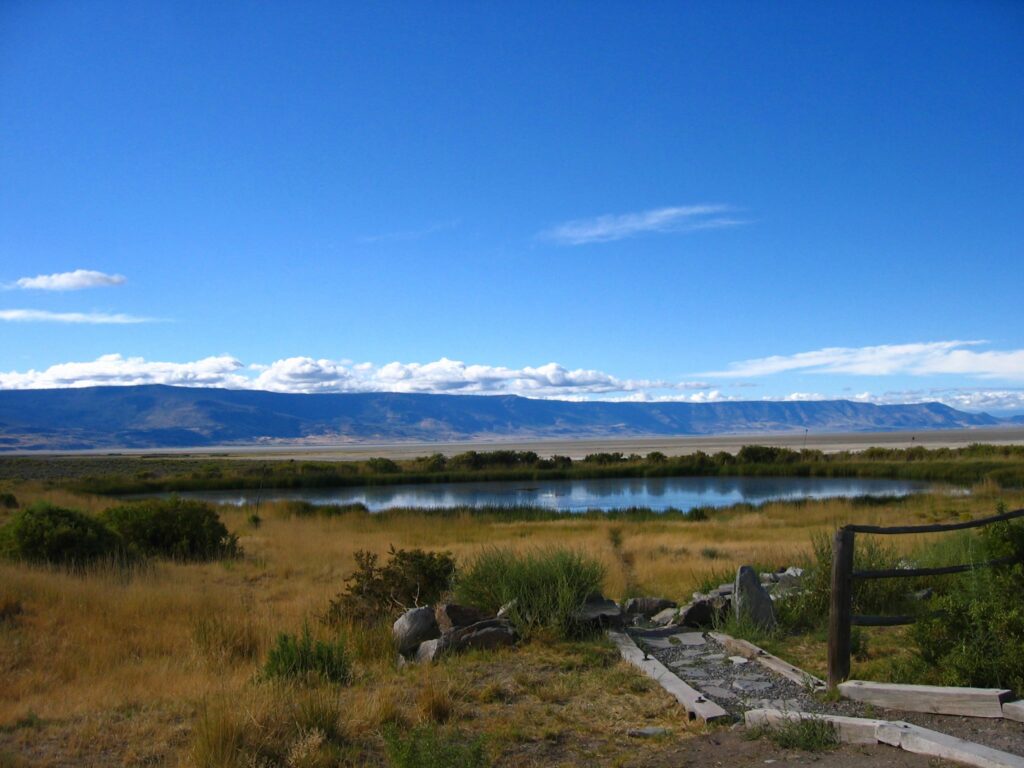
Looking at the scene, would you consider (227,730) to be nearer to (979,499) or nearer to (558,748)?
→ (558,748)

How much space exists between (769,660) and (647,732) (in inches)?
84.3

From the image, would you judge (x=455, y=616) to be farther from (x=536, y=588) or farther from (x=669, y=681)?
(x=669, y=681)

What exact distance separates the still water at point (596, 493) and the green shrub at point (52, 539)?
2147cm

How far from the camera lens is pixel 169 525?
61.3 ft

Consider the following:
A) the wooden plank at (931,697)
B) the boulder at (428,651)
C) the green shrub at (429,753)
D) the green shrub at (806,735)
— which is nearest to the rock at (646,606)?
the boulder at (428,651)

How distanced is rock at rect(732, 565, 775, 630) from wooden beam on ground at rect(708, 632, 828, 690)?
0.38 meters


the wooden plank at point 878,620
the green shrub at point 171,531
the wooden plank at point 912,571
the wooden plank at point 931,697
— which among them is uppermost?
the wooden plank at point 912,571

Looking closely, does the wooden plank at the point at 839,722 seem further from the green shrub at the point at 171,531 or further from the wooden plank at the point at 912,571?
the green shrub at the point at 171,531

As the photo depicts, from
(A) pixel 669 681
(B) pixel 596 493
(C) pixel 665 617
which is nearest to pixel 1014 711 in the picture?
(A) pixel 669 681

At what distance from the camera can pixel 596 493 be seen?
44.8 metres

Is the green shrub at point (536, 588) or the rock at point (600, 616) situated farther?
the rock at point (600, 616)

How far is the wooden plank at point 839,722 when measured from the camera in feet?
17.4

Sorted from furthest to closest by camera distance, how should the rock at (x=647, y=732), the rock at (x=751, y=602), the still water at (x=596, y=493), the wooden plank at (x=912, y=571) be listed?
the still water at (x=596, y=493)
the rock at (x=751, y=602)
the wooden plank at (x=912, y=571)
the rock at (x=647, y=732)

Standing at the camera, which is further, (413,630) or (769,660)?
(413,630)
